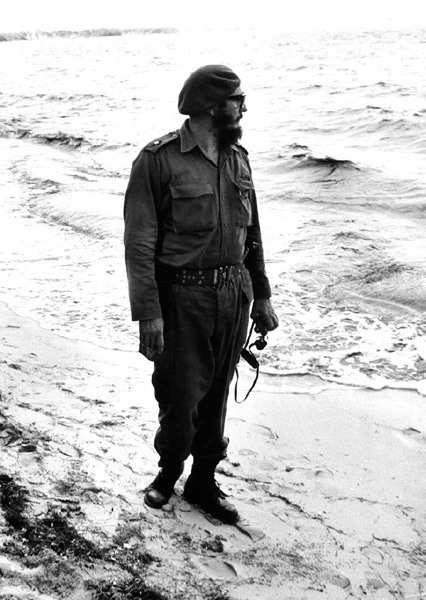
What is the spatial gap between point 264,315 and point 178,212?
2.27 ft

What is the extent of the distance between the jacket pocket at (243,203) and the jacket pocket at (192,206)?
0.14m

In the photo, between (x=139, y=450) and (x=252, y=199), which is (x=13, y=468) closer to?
(x=139, y=450)

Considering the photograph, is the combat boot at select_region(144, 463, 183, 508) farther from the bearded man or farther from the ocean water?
the ocean water

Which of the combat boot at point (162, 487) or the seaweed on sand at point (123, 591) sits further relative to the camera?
the combat boot at point (162, 487)

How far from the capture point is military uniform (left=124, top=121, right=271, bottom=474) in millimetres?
2777

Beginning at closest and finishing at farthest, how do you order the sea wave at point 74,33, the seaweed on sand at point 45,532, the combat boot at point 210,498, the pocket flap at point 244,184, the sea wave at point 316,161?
the seaweed on sand at point 45,532, the pocket flap at point 244,184, the combat boot at point 210,498, the sea wave at point 316,161, the sea wave at point 74,33

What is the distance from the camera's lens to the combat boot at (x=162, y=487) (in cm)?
313

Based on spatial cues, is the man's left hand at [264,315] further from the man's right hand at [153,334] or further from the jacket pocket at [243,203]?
the man's right hand at [153,334]

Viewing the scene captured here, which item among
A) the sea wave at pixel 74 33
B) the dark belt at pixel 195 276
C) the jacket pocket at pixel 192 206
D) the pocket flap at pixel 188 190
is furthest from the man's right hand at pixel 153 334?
the sea wave at pixel 74 33

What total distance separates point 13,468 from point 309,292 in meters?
3.71

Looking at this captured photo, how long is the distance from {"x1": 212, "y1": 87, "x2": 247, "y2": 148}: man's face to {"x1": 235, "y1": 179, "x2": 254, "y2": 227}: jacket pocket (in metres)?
0.17

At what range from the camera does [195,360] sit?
2896mm

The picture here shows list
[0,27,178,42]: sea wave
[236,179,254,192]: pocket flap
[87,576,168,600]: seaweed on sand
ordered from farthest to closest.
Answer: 1. [0,27,178,42]: sea wave
2. [236,179,254,192]: pocket flap
3. [87,576,168,600]: seaweed on sand

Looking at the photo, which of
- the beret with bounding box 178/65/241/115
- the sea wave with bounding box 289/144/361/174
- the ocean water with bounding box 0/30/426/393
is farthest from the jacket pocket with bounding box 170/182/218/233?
the sea wave with bounding box 289/144/361/174
